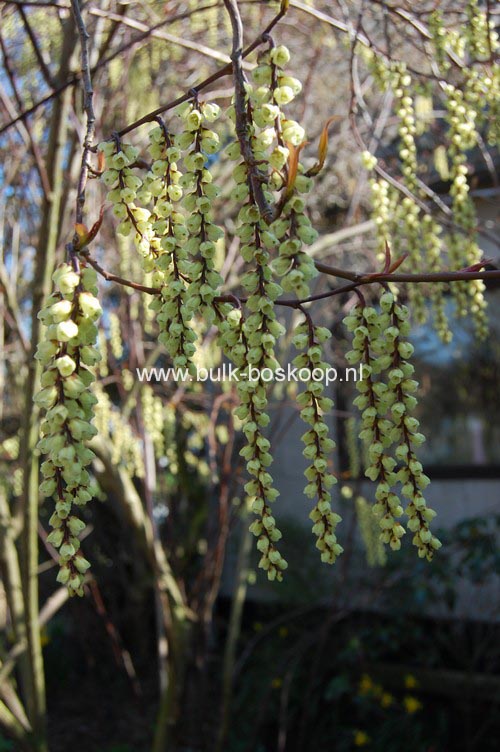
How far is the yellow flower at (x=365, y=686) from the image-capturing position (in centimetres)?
424

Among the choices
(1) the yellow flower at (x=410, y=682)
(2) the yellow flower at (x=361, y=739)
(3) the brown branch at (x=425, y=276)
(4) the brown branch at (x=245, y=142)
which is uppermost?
(4) the brown branch at (x=245, y=142)

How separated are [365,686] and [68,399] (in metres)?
3.90

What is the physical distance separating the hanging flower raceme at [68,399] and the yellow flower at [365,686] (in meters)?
3.69

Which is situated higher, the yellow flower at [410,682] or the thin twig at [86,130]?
the thin twig at [86,130]

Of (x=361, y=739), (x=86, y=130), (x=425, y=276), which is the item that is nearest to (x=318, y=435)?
(x=425, y=276)

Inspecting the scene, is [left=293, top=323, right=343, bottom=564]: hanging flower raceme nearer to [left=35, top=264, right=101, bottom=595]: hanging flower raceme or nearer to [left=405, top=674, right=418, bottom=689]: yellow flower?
[left=35, top=264, right=101, bottom=595]: hanging flower raceme

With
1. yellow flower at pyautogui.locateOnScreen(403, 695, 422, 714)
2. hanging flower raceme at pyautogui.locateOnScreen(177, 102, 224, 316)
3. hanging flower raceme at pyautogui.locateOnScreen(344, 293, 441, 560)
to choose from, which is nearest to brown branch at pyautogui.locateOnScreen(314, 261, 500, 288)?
hanging flower raceme at pyautogui.locateOnScreen(344, 293, 441, 560)

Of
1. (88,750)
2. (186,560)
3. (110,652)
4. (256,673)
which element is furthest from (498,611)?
(110,652)

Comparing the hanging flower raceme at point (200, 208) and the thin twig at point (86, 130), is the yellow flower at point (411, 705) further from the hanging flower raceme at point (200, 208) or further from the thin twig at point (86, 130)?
the thin twig at point (86, 130)

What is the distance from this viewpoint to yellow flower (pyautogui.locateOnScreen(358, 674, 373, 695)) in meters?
4.24

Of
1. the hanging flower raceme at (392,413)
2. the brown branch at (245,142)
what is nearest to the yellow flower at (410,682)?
the hanging flower raceme at (392,413)

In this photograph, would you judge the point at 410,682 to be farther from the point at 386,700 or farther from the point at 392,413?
the point at 392,413

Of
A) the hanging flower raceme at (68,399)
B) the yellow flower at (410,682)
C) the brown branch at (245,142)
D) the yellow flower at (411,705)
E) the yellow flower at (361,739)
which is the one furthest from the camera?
the yellow flower at (410,682)

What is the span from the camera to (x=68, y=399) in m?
0.96
